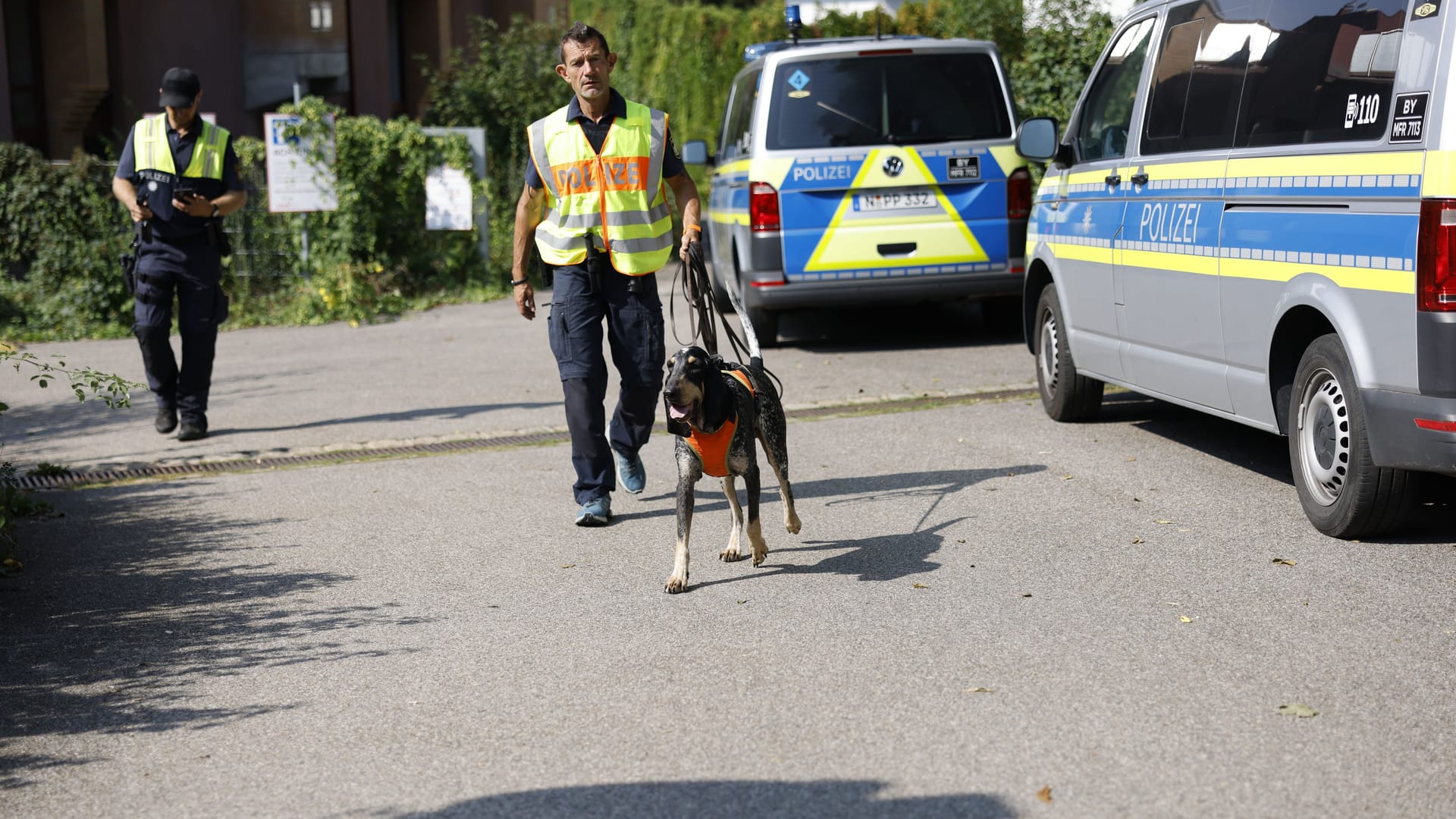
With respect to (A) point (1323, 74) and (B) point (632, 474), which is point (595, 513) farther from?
(A) point (1323, 74)

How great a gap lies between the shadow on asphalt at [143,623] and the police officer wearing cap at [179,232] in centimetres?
223

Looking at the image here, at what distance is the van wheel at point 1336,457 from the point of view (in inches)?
218

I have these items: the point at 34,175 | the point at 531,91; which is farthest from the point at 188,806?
the point at 531,91

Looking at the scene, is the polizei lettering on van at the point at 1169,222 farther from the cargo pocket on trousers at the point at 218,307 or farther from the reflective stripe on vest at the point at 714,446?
the cargo pocket on trousers at the point at 218,307

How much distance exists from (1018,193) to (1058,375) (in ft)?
11.1

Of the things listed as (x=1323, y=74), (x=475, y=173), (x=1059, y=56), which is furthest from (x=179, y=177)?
(x=1059, y=56)

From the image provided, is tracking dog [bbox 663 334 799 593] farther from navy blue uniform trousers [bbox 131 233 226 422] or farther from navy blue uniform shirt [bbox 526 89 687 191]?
navy blue uniform trousers [bbox 131 233 226 422]

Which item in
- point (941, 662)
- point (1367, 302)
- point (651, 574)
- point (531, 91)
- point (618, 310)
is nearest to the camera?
point (941, 662)

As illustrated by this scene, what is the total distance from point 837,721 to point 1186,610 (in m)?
1.49

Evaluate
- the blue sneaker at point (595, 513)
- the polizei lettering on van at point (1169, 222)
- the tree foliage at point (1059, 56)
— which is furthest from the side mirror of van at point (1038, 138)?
the tree foliage at point (1059, 56)

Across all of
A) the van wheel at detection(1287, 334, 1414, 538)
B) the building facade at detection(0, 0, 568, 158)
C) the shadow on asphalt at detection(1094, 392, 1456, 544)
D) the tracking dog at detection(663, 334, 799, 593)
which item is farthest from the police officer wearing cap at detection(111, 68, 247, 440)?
the building facade at detection(0, 0, 568, 158)

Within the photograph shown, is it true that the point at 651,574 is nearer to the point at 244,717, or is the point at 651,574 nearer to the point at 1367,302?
the point at 244,717

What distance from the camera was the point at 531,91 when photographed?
19.5 metres

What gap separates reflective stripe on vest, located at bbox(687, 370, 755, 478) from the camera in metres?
5.56
